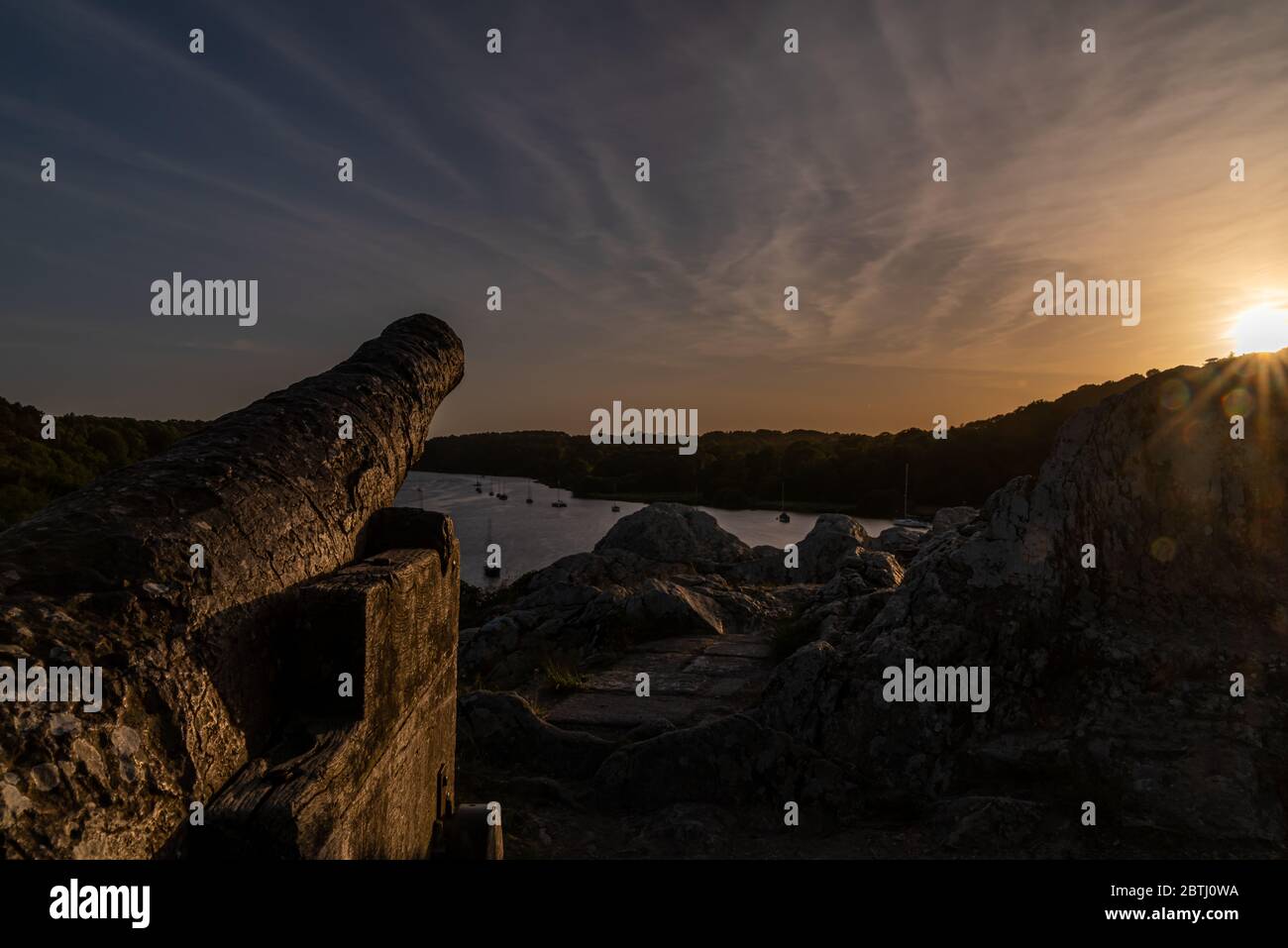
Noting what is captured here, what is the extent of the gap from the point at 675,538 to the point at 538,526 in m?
45.1

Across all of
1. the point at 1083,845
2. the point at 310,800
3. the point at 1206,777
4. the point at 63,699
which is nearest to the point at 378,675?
the point at 310,800

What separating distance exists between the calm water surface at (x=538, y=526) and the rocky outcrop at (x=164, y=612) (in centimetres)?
2806

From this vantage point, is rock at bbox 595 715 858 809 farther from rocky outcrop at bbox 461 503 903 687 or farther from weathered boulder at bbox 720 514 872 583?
weathered boulder at bbox 720 514 872 583

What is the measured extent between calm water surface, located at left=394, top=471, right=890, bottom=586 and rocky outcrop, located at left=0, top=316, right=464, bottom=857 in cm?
2806

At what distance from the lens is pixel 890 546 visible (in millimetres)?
17219

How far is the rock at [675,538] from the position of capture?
60.0ft

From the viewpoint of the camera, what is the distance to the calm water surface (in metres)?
44.5

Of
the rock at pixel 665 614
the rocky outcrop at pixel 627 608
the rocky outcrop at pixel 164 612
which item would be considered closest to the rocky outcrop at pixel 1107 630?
the rocky outcrop at pixel 627 608

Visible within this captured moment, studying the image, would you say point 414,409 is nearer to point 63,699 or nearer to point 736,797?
point 63,699

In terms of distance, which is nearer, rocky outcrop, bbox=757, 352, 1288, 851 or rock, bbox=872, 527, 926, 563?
rocky outcrop, bbox=757, 352, 1288, 851

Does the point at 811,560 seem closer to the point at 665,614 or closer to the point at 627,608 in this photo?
the point at 665,614

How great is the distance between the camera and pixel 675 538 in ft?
62.1

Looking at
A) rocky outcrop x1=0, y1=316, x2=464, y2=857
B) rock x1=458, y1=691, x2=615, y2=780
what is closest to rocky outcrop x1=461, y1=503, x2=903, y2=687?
rock x1=458, y1=691, x2=615, y2=780
